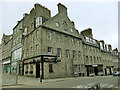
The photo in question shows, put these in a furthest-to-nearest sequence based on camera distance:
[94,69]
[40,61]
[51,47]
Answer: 1. [94,69]
2. [51,47]
3. [40,61]

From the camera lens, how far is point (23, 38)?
1005 inches

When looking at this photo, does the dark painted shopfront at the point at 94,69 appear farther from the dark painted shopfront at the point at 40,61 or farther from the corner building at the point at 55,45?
the dark painted shopfront at the point at 40,61

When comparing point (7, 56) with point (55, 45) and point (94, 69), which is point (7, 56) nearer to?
point (55, 45)

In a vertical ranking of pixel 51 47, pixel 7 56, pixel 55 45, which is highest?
pixel 55 45

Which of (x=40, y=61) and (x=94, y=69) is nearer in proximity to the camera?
(x=40, y=61)

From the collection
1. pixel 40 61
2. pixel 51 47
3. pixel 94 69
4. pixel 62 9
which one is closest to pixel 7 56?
pixel 51 47

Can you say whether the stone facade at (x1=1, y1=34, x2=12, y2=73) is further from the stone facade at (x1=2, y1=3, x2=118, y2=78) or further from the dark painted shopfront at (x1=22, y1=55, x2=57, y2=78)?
the dark painted shopfront at (x1=22, y1=55, x2=57, y2=78)

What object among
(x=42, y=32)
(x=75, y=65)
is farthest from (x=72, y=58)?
(x=42, y=32)

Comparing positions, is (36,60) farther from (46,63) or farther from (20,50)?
(20,50)

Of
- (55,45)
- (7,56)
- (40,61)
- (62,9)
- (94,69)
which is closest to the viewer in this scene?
(40,61)

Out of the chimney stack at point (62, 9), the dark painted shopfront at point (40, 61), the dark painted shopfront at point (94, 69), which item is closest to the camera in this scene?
the dark painted shopfront at point (40, 61)

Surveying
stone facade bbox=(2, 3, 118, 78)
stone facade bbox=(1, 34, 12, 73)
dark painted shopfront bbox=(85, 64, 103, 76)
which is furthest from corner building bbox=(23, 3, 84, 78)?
stone facade bbox=(1, 34, 12, 73)

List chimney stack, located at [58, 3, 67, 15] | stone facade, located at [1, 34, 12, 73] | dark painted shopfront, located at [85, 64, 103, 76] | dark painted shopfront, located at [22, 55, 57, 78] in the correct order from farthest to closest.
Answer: stone facade, located at [1, 34, 12, 73], dark painted shopfront, located at [85, 64, 103, 76], chimney stack, located at [58, 3, 67, 15], dark painted shopfront, located at [22, 55, 57, 78]

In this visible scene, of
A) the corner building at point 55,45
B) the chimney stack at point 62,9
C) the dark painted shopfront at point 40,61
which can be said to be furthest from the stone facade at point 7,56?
the chimney stack at point 62,9
